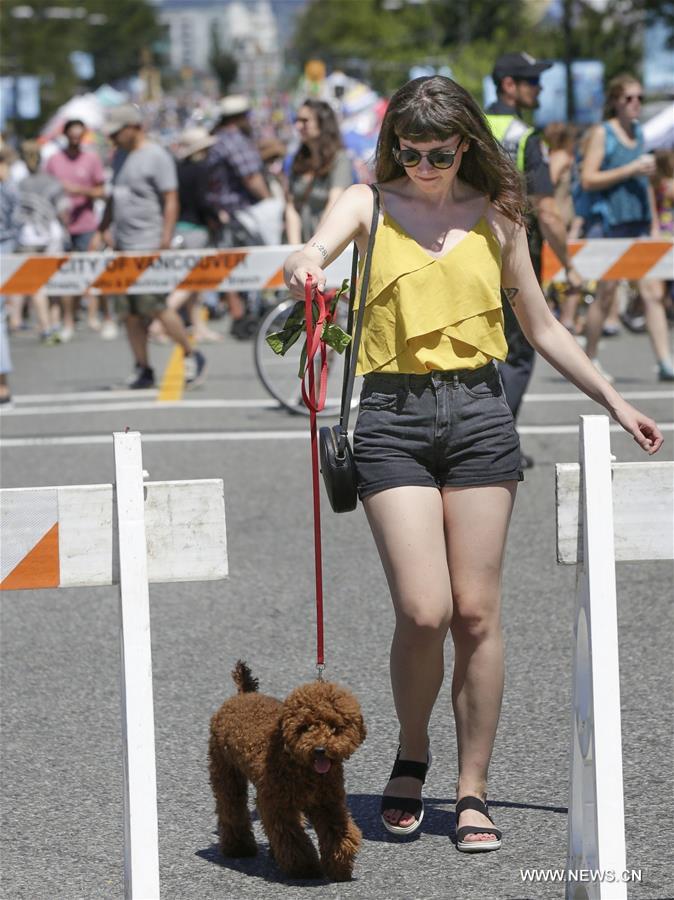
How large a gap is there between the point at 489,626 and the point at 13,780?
5.16 feet

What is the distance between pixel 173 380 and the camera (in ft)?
45.5

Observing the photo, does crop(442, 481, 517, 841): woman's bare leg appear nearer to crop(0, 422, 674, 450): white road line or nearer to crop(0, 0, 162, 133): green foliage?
crop(0, 422, 674, 450): white road line

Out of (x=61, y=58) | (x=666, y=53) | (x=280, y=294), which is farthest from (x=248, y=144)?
(x=61, y=58)

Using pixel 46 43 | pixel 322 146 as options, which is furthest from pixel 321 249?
pixel 46 43

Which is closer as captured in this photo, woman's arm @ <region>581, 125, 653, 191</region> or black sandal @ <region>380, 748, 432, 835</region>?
black sandal @ <region>380, 748, 432, 835</region>

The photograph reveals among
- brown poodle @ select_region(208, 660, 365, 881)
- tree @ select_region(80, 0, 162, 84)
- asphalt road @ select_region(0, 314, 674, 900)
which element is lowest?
tree @ select_region(80, 0, 162, 84)

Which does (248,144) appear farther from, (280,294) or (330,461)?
Answer: (330,461)

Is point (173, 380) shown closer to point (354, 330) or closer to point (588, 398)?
point (588, 398)

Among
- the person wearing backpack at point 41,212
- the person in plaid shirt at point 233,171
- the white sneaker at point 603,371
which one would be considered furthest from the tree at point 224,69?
the white sneaker at point 603,371

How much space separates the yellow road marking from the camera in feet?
42.0

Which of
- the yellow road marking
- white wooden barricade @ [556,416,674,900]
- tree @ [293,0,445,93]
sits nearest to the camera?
white wooden barricade @ [556,416,674,900]

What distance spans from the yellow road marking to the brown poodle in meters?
8.59

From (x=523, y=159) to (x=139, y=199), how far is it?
5.59m

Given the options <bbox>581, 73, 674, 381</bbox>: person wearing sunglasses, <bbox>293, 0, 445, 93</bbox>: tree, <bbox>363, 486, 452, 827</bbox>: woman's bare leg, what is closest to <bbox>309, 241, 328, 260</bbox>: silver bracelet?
<bbox>363, 486, 452, 827</bbox>: woman's bare leg
